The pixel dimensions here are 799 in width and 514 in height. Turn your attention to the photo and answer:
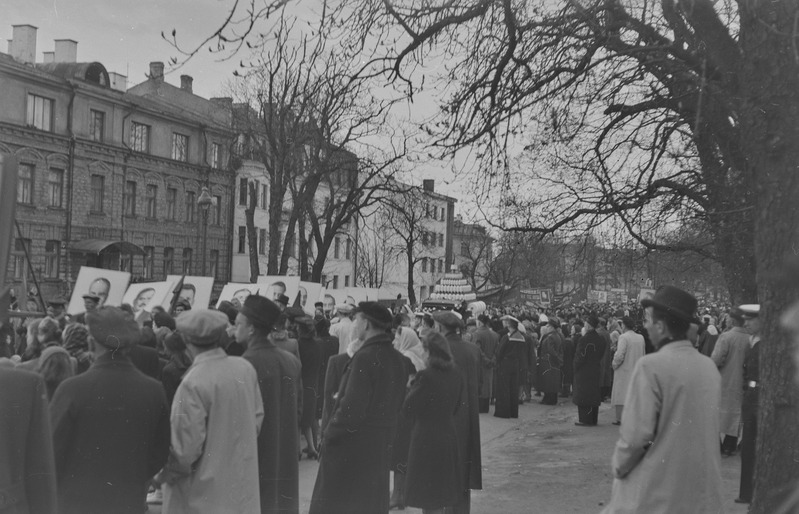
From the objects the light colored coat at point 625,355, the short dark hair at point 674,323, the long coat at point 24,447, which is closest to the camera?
the long coat at point 24,447

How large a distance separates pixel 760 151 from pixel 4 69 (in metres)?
33.0

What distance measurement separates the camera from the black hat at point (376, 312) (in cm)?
628

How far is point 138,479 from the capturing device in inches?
176

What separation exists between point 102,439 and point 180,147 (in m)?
43.1

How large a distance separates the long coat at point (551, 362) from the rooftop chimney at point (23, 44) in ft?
92.8

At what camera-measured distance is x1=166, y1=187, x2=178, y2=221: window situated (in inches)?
1796

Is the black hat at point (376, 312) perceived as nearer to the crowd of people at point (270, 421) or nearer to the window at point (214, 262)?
the crowd of people at point (270, 421)

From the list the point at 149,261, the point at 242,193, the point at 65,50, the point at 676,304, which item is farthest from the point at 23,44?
the point at 676,304

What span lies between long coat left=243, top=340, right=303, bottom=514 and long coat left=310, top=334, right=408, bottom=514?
0.22 metres

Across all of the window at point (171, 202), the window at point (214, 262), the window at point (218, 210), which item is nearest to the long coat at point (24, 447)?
the window at point (171, 202)

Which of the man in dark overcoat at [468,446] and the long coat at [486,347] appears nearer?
the man in dark overcoat at [468,446]

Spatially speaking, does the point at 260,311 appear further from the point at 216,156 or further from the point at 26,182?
the point at 216,156

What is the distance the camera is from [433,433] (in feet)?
23.5

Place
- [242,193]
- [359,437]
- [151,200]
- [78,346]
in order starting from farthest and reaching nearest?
[242,193] < [151,200] < [78,346] < [359,437]
